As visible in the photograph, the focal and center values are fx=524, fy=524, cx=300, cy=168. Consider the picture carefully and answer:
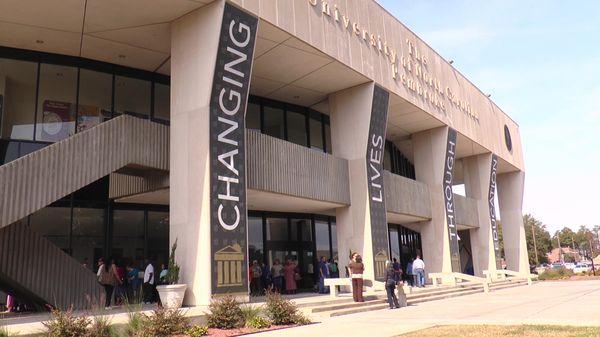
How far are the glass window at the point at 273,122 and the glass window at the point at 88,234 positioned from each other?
27.4 feet

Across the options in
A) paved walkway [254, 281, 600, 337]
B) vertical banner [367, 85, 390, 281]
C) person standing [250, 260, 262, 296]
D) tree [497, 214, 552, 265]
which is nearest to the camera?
paved walkway [254, 281, 600, 337]

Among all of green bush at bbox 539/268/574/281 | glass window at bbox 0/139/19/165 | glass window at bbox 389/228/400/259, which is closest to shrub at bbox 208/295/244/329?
glass window at bbox 0/139/19/165

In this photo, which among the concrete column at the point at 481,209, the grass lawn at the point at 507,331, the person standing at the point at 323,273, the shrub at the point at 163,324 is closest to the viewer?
the grass lawn at the point at 507,331

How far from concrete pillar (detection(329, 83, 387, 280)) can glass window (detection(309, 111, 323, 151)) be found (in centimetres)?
228

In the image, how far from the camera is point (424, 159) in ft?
101

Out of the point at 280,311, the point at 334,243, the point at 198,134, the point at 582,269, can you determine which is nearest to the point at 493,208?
the point at 334,243

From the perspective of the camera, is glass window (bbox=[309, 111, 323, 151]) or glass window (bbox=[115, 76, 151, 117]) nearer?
glass window (bbox=[115, 76, 151, 117])

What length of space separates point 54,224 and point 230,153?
656 centimetres

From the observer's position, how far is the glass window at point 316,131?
85.2 ft

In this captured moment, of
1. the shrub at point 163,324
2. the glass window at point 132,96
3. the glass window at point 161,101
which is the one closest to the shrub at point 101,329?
the shrub at point 163,324

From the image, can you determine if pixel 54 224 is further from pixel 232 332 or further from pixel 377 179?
pixel 377 179

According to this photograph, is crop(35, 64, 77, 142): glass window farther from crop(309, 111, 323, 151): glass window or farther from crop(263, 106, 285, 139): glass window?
crop(309, 111, 323, 151): glass window

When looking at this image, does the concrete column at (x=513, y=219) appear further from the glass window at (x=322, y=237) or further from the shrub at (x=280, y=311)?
the shrub at (x=280, y=311)

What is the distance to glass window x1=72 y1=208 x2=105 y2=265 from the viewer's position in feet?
57.9
